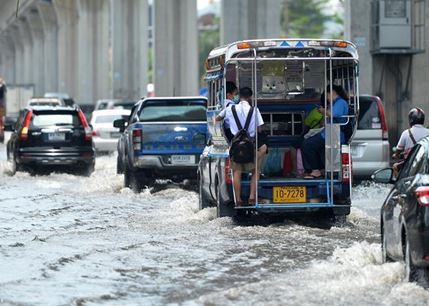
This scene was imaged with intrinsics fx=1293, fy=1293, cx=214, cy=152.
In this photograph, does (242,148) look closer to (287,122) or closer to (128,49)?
(287,122)

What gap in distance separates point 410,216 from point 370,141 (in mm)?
12663

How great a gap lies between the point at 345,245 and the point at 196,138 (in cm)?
894

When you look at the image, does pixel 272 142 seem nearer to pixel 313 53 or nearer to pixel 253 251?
pixel 313 53

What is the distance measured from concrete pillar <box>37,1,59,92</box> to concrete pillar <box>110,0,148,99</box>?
109 ft

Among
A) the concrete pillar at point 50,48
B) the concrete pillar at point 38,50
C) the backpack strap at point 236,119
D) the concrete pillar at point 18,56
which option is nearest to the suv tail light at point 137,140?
the backpack strap at point 236,119

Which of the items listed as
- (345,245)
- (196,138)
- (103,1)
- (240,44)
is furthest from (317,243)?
(103,1)

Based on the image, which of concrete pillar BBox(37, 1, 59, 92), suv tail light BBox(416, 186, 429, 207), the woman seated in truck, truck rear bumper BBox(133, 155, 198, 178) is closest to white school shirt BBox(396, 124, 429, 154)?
the woman seated in truck

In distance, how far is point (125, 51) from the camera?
241ft

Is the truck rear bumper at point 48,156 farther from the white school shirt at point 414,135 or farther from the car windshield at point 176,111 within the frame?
the white school shirt at point 414,135

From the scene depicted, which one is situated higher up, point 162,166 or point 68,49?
point 68,49

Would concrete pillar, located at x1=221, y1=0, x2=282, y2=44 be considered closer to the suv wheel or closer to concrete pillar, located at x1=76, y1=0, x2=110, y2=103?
the suv wheel

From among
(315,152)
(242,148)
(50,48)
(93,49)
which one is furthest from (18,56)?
(242,148)

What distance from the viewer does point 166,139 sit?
23.3 m

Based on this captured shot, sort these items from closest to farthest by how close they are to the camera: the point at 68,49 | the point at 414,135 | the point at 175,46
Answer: the point at 414,135 → the point at 175,46 → the point at 68,49
